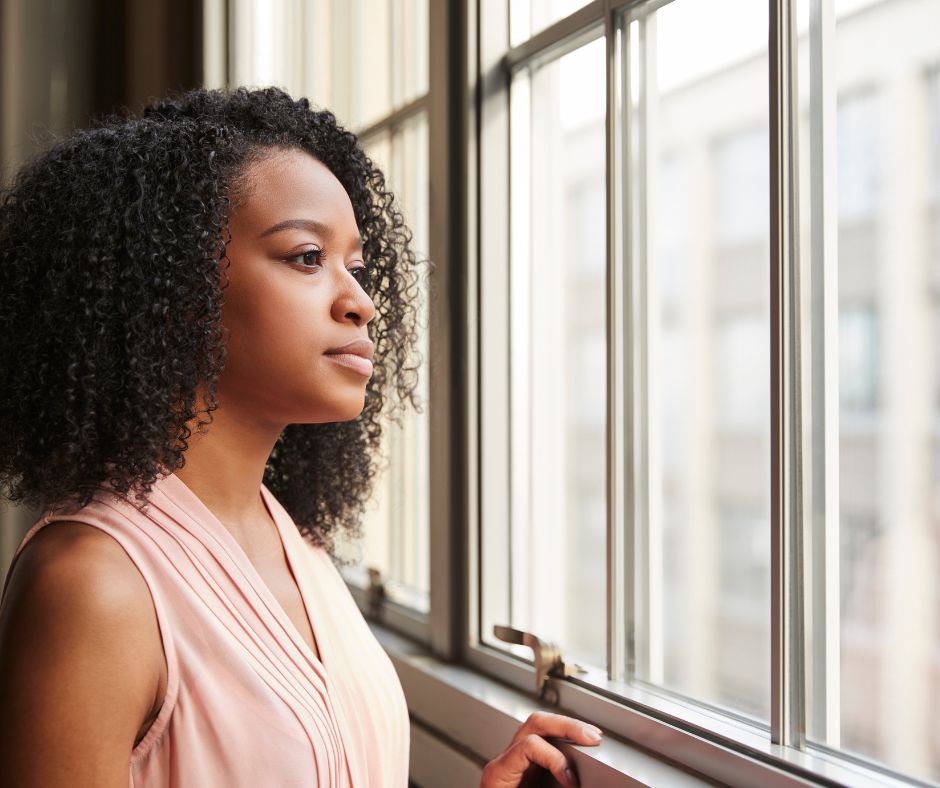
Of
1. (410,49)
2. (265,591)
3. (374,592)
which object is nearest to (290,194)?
(265,591)

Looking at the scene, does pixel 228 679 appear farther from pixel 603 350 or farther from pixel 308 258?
pixel 603 350

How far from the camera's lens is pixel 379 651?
100 centimetres

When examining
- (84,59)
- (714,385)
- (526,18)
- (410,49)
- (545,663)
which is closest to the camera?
(545,663)

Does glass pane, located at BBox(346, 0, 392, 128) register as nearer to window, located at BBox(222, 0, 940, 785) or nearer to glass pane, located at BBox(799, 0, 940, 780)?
window, located at BBox(222, 0, 940, 785)

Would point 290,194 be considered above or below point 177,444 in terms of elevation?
above

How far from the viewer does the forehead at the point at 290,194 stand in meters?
0.86

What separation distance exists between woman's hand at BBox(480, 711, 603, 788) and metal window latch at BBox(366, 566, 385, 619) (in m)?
0.73

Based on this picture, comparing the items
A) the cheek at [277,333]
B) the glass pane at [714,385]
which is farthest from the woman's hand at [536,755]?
the glass pane at [714,385]

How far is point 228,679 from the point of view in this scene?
787 millimetres

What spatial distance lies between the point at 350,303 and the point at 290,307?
6 centimetres

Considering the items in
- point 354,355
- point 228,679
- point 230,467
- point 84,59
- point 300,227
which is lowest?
point 228,679

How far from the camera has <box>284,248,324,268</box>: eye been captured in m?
0.85

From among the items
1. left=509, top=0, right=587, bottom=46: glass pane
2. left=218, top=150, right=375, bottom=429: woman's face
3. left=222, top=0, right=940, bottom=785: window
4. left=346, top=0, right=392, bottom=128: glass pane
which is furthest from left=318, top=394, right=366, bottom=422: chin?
left=346, top=0, right=392, bottom=128: glass pane

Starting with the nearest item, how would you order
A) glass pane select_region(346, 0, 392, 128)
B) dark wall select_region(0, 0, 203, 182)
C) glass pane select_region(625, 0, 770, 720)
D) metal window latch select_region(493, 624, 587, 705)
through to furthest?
metal window latch select_region(493, 624, 587, 705), glass pane select_region(346, 0, 392, 128), dark wall select_region(0, 0, 203, 182), glass pane select_region(625, 0, 770, 720)
